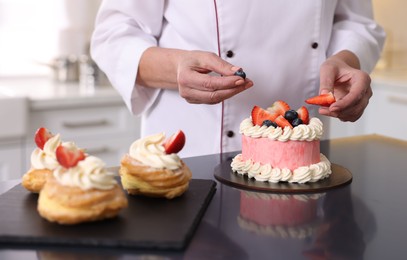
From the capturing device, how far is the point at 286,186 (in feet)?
3.35

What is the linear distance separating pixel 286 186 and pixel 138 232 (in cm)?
34

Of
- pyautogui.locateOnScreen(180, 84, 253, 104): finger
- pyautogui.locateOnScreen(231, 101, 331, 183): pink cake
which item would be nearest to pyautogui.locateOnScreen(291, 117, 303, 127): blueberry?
pyautogui.locateOnScreen(231, 101, 331, 183): pink cake

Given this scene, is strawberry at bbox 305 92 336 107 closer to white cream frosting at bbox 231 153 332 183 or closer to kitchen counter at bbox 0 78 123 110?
white cream frosting at bbox 231 153 332 183

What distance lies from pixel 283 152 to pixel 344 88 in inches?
10.9

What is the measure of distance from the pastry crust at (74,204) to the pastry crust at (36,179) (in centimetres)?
11

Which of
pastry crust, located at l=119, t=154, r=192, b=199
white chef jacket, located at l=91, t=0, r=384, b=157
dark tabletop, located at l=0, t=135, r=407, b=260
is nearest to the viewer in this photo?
dark tabletop, located at l=0, t=135, r=407, b=260

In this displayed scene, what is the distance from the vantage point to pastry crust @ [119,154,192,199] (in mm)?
888

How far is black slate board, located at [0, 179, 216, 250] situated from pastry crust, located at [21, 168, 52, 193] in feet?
0.04

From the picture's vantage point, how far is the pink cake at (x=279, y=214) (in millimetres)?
809

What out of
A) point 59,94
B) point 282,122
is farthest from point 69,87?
point 282,122

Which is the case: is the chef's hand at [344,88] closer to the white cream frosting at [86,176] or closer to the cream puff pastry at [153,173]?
the cream puff pastry at [153,173]

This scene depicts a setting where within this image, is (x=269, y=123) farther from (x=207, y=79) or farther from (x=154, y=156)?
(x=154, y=156)

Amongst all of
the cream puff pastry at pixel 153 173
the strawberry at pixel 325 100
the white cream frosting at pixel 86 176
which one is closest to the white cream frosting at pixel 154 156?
the cream puff pastry at pixel 153 173

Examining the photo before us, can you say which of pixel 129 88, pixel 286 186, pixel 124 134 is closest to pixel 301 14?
pixel 129 88
